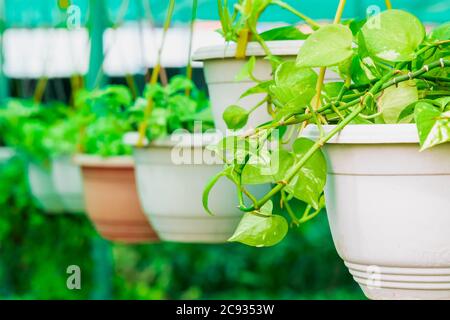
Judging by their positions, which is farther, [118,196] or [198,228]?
[118,196]

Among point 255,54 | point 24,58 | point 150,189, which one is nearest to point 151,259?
point 24,58

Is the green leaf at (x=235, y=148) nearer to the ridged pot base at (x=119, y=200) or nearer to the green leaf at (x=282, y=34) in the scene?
the green leaf at (x=282, y=34)

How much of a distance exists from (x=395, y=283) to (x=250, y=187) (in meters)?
0.44

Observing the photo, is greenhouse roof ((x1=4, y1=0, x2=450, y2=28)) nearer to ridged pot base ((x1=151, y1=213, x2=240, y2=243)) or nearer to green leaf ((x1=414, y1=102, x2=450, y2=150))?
ridged pot base ((x1=151, y1=213, x2=240, y2=243))

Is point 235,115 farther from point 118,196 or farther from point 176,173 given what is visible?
point 118,196

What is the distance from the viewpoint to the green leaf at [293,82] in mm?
793

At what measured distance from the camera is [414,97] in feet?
2.52

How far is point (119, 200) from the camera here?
1536 millimetres

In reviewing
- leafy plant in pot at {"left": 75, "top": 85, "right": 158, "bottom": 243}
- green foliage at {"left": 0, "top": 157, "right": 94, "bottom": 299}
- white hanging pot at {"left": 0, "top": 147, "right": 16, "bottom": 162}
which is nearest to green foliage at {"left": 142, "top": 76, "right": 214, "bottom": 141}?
leafy plant in pot at {"left": 75, "top": 85, "right": 158, "bottom": 243}

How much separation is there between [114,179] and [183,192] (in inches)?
11.4

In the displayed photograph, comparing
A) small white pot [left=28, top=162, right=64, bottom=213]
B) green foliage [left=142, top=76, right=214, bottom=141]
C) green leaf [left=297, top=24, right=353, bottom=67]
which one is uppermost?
green leaf [left=297, top=24, right=353, bottom=67]

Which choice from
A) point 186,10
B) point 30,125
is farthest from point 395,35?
point 186,10

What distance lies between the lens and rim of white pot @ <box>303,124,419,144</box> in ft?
2.34

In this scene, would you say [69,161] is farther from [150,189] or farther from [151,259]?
[151,259]
